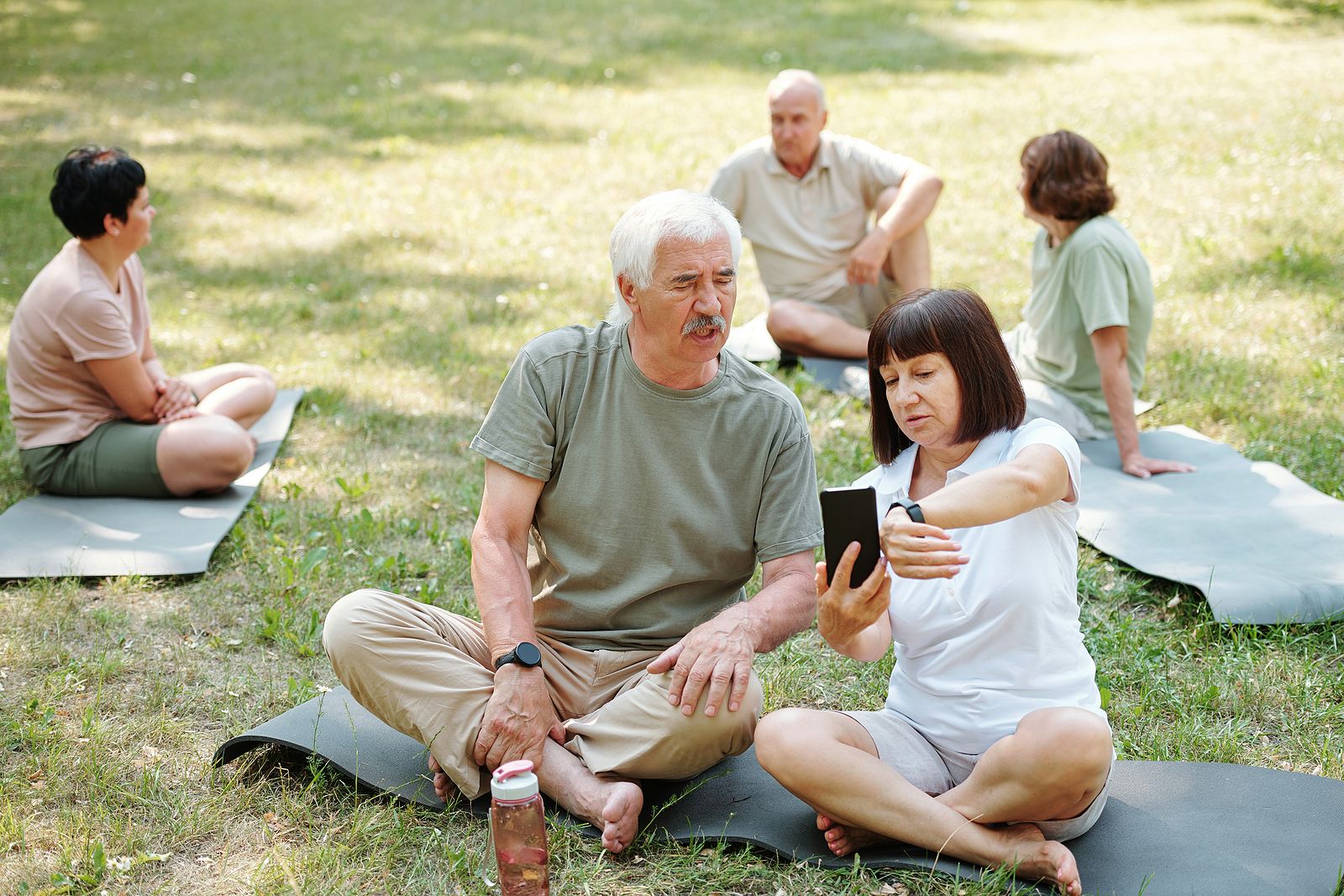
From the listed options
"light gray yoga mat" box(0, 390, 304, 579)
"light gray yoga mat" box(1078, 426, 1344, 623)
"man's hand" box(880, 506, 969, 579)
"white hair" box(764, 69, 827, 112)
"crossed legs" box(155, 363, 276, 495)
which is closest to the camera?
"man's hand" box(880, 506, 969, 579)

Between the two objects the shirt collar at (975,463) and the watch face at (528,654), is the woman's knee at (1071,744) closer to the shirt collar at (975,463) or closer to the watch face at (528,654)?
the shirt collar at (975,463)

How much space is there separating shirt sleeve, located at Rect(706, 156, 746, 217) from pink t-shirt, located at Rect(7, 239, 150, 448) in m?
2.80

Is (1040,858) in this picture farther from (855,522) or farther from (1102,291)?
(1102,291)

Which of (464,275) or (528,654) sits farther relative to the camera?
(464,275)

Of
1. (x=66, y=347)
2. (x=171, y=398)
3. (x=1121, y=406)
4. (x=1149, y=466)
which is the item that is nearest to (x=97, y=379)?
(x=66, y=347)

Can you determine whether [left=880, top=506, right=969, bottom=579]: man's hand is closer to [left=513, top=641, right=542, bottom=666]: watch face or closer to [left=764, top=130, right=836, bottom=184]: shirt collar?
[left=513, top=641, right=542, bottom=666]: watch face

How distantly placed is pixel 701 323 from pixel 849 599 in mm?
728

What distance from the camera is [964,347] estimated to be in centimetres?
261

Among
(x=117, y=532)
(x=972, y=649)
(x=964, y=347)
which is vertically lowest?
(x=117, y=532)

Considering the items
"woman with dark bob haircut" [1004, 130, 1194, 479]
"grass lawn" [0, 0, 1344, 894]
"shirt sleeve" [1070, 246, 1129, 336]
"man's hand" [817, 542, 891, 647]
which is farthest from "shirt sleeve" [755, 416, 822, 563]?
"shirt sleeve" [1070, 246, 1129, 336]

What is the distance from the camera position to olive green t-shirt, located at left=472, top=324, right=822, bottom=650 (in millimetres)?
2955

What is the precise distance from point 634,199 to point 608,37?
571cm

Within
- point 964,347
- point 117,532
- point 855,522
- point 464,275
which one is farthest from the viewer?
point 464,275

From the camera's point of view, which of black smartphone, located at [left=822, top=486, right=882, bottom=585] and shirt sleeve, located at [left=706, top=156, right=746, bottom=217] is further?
shirt sleeve, located at [left=706, top=156, right=746, bottom=217]
